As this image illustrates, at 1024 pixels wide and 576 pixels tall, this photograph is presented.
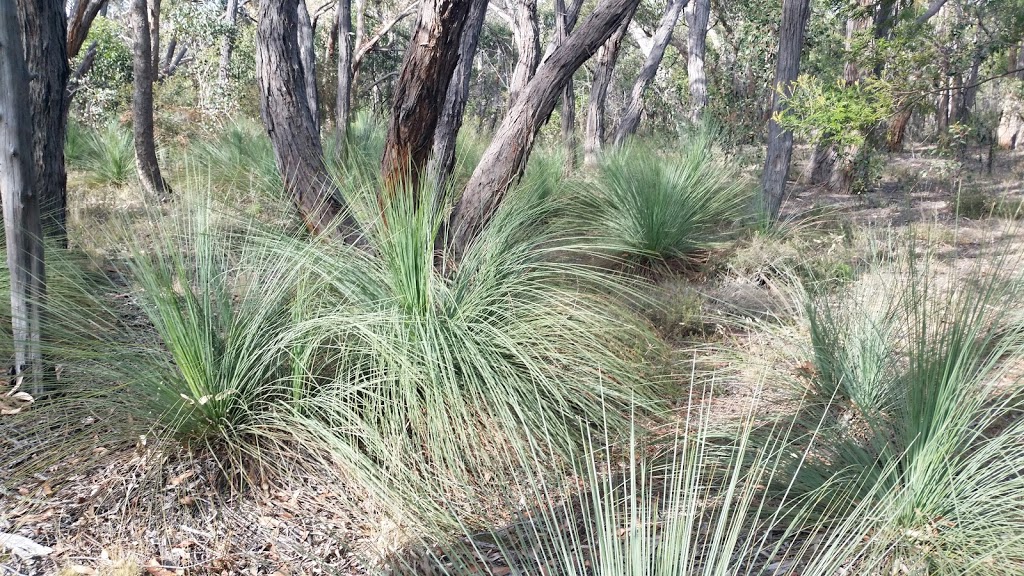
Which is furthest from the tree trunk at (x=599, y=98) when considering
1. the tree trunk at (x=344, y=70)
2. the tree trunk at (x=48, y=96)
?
the tree trunk at (x=48, y=96)

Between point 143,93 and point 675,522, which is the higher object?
point 143,93

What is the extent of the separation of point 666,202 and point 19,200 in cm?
436

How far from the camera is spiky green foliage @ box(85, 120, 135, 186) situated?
8.49 m

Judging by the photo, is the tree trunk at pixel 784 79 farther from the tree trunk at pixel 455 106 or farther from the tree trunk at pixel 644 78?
the tree trunk at pixel 644 78

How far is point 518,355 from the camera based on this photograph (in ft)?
9.77

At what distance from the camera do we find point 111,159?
8.55 meters

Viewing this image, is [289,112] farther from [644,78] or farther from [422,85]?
[644,78]

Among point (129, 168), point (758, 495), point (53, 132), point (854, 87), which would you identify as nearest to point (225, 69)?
point (129, 168)

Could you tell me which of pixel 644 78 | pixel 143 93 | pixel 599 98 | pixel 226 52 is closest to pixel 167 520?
pixel 143 93

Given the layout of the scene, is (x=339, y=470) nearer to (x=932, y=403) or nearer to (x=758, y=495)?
(x=758, y=495)

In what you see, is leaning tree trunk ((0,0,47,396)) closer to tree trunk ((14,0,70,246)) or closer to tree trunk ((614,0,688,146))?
tree trunk ((14,0,70,246))

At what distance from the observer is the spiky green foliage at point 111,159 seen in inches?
334

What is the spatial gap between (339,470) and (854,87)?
475cm

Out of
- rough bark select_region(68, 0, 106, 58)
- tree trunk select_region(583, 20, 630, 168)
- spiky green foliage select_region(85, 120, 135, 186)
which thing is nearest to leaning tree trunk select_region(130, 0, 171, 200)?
rough bark select_region(68, 0, 106, 58)
